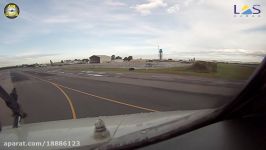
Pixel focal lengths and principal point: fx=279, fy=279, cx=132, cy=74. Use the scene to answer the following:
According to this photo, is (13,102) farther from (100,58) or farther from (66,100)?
(66,100)

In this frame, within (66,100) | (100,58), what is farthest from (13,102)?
(66,100)

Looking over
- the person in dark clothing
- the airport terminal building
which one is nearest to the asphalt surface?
the person in dark clothing

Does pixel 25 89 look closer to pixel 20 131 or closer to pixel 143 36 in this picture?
pixel 20 131

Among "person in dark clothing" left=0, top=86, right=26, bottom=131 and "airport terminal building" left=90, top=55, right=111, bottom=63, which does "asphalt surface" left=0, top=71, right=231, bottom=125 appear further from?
"airport terminal building" left=90, top=55, right=111, bottom=63

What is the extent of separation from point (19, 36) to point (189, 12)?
218 cm

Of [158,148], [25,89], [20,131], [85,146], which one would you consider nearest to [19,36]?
[25,89]

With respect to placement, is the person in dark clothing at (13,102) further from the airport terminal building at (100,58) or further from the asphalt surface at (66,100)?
the airport terminal building at (100,58)

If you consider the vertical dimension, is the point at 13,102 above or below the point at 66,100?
above

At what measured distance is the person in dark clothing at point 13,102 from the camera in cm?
303

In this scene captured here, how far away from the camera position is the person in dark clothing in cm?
303

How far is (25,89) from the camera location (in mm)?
4008

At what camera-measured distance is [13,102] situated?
3.29m

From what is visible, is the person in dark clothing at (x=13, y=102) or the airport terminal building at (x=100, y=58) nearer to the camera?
the person in dark clothing at (x=13, y=102)

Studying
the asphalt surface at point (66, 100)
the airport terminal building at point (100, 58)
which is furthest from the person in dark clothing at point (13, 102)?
the airport terminal building at point (100, 58)
